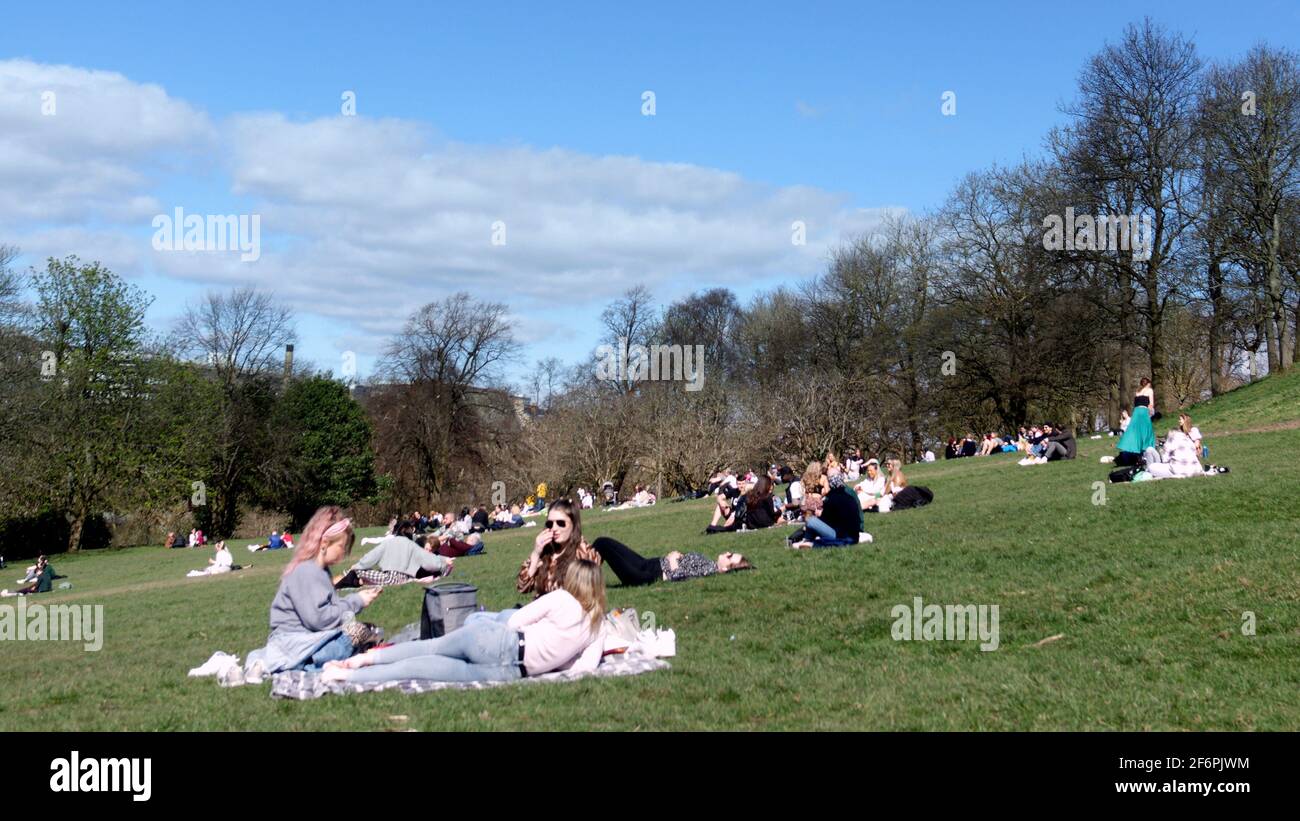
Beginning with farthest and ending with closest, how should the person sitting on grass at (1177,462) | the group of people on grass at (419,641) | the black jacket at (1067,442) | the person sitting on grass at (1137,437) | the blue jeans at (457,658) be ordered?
the black jacket at (1067,442)
the person sitting on grass at (1137,437)
the person sitting on grass at (1177,462)
the group of people on grass at (419,641)
the blue jeans at (457,658)

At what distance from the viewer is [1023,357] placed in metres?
54.8

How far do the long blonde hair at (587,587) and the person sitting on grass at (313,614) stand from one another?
1959mm

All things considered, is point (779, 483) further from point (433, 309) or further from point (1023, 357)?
point (433, 309)

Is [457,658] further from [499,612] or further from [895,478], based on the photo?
[895,478]

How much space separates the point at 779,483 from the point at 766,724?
119ft

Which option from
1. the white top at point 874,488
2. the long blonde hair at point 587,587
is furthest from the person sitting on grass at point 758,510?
the long blonde hair at point 587,587

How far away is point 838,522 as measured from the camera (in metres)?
16.3

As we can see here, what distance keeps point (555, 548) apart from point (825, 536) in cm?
635

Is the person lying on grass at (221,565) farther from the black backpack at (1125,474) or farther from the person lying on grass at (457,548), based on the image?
the black backpack at (1125,474)

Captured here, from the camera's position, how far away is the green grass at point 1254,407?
34.6m

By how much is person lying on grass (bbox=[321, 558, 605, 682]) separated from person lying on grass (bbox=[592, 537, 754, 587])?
16.8 ft

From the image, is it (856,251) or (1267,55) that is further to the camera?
(856,251)

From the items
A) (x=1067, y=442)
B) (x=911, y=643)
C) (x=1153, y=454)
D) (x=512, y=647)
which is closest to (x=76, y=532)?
(x=1067, y=442)
